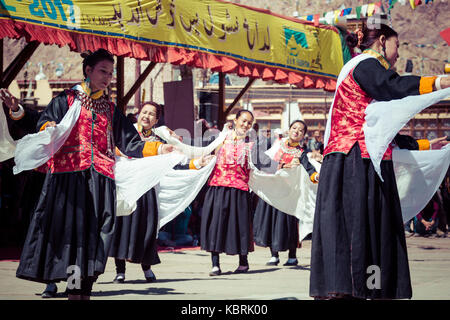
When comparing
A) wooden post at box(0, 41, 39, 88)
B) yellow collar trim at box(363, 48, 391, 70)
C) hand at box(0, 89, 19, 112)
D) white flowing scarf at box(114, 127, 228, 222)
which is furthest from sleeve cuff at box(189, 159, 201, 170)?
yellow collar trim at box(363, 48, 391, 70)

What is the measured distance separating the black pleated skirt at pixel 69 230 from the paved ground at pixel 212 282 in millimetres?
859

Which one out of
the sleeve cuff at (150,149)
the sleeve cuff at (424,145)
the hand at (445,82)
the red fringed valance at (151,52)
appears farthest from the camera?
the red fringed valance at (151,52)

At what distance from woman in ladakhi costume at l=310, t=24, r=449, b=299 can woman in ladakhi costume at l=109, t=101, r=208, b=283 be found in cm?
292

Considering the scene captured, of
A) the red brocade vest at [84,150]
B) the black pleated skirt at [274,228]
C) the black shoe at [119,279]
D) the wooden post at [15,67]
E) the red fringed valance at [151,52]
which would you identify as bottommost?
the black shoe at [119,279]

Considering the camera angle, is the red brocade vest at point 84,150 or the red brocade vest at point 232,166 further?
the red brocade vest at point 232,166

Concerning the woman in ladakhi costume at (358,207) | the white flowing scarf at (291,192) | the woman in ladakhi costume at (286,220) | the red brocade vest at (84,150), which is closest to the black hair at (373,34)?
the woman in ladakhi costume at (358,207)

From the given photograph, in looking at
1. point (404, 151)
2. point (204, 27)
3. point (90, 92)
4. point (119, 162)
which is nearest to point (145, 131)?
point (119, 162)

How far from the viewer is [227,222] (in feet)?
26.0

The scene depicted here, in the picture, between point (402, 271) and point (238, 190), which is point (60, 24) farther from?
point (402, 271)

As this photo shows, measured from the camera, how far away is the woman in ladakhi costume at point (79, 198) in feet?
15.0

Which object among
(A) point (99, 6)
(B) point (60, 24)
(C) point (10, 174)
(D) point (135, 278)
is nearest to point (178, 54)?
(A) point (99, 6)

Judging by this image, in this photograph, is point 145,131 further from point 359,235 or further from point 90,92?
point 359,235

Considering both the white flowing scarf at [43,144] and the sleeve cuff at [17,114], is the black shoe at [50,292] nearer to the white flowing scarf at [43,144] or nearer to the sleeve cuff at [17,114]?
the white flowing scarf at [43,144]
